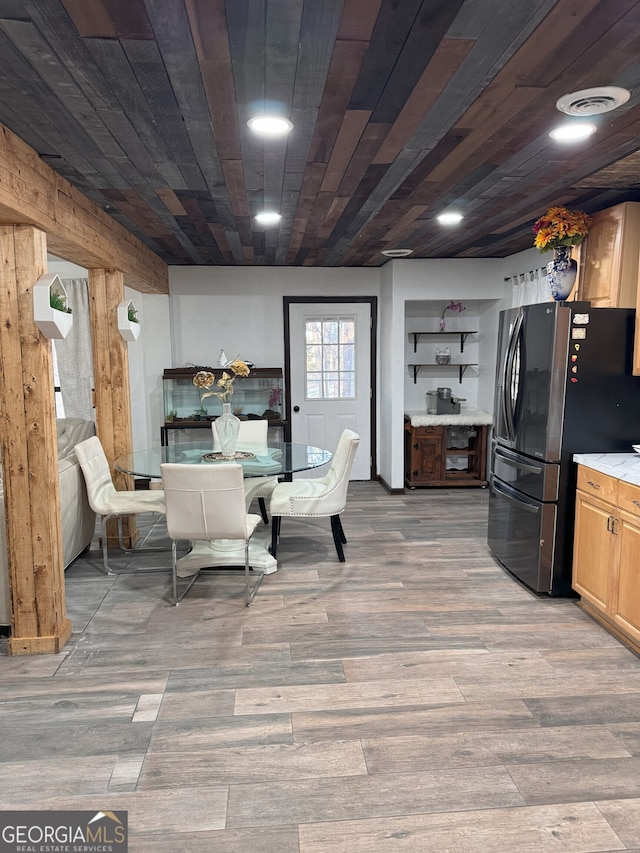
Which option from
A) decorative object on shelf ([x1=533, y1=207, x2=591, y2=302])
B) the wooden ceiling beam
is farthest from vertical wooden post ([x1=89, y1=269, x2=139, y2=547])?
decorative object on shelf ([x1=533, y1=207, x2=591, y2=302])

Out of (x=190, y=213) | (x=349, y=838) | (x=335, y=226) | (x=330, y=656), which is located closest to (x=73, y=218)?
(x=190, y=213)

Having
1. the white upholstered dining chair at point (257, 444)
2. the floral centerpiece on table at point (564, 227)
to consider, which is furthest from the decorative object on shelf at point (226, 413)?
the floral centerpiece on table at point (564, 227)

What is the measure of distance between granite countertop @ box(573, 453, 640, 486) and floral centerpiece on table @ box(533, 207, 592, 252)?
1299 mm

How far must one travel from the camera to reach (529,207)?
3.75 m

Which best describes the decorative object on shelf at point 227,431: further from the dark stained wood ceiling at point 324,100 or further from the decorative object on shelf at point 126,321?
the dark stained wood ceiling at point 324,100

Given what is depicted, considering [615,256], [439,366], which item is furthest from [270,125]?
[439,366]

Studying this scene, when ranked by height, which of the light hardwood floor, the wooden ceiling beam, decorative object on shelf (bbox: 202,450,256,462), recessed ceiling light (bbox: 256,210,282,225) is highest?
recessed ceiling light (bbox: 256,210,282,225)

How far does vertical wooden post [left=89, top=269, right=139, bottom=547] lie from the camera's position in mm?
4246

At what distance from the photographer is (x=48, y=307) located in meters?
2.69

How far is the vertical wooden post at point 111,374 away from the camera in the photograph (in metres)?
4.25

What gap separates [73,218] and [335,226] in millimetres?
1816

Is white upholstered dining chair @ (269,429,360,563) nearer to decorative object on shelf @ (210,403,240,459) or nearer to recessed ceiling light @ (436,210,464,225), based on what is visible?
decorative object on shelf @ (210,403,240,459)

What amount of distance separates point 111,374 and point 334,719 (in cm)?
299

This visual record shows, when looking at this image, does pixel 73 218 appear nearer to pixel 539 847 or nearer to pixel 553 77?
pixel 553 77
